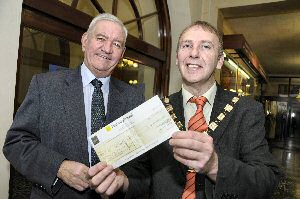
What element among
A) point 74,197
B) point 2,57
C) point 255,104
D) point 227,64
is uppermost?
point 227,64

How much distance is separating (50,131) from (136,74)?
242cm

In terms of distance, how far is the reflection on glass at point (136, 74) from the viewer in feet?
11.5

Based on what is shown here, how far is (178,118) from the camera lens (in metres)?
1.48

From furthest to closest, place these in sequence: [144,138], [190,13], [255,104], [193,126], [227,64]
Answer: [227,64] < [190,13] < [255,104] < [193,126] < [144,138]

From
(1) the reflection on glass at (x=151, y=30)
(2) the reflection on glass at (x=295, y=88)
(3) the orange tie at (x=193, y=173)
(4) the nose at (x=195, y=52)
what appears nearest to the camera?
(3) the orange tie at (x=193, y=173)

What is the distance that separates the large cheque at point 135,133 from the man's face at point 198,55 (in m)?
0.39

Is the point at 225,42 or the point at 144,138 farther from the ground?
the point at 225,42

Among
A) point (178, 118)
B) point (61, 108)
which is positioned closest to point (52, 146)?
point (61, 108)

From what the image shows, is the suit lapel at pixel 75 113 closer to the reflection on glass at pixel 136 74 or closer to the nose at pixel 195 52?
the nose at pixel 195 52

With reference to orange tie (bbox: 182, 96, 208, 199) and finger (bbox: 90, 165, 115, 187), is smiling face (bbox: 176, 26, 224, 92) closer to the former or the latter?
orange tie (bbox: 182, 96, 208, 199)

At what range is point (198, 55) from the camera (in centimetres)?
144

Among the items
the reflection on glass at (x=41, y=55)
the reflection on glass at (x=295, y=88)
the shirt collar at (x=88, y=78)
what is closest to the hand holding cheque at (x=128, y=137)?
the shirt collar at (x=88, y=78)

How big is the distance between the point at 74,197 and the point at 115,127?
51 cm

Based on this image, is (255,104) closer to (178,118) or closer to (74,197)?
(178,118)
